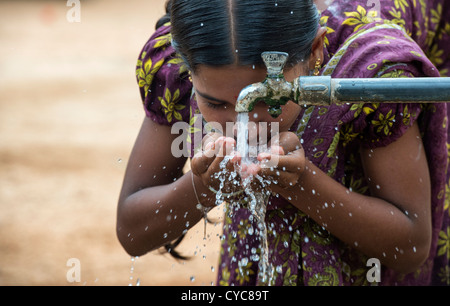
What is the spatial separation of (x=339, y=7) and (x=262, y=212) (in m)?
0.67

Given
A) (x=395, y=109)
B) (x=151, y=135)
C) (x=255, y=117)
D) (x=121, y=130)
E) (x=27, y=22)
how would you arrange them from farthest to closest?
(x=27, y=22), (x=121, y=130), (x=151, y=135), (x=395, y=109), (x=255, y=117)

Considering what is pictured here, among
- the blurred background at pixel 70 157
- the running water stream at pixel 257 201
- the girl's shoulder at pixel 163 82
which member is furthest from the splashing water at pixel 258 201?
the girl's shoulder at pixel 163 82

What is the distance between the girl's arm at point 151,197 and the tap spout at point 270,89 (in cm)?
55

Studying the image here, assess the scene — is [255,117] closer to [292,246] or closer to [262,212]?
[262,212]

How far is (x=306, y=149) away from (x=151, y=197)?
0.51 m

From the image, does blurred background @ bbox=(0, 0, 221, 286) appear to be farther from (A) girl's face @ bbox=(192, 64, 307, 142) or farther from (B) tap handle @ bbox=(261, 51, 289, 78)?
(B) tap handle @ bbox=(261, 51, 289, 78)

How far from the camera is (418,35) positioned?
213 cm

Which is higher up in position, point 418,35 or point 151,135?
point 418,35

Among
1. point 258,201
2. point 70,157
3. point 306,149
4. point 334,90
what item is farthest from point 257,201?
point 70,157

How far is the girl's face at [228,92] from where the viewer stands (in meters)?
1.61

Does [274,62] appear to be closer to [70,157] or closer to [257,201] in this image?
[257,201]

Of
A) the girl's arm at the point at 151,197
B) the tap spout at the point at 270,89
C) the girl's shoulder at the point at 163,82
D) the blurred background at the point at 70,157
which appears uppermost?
the tap spout at the point at 270,89

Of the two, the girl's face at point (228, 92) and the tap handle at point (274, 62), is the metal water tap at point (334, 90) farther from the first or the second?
the girl's face at point (228, 92)
